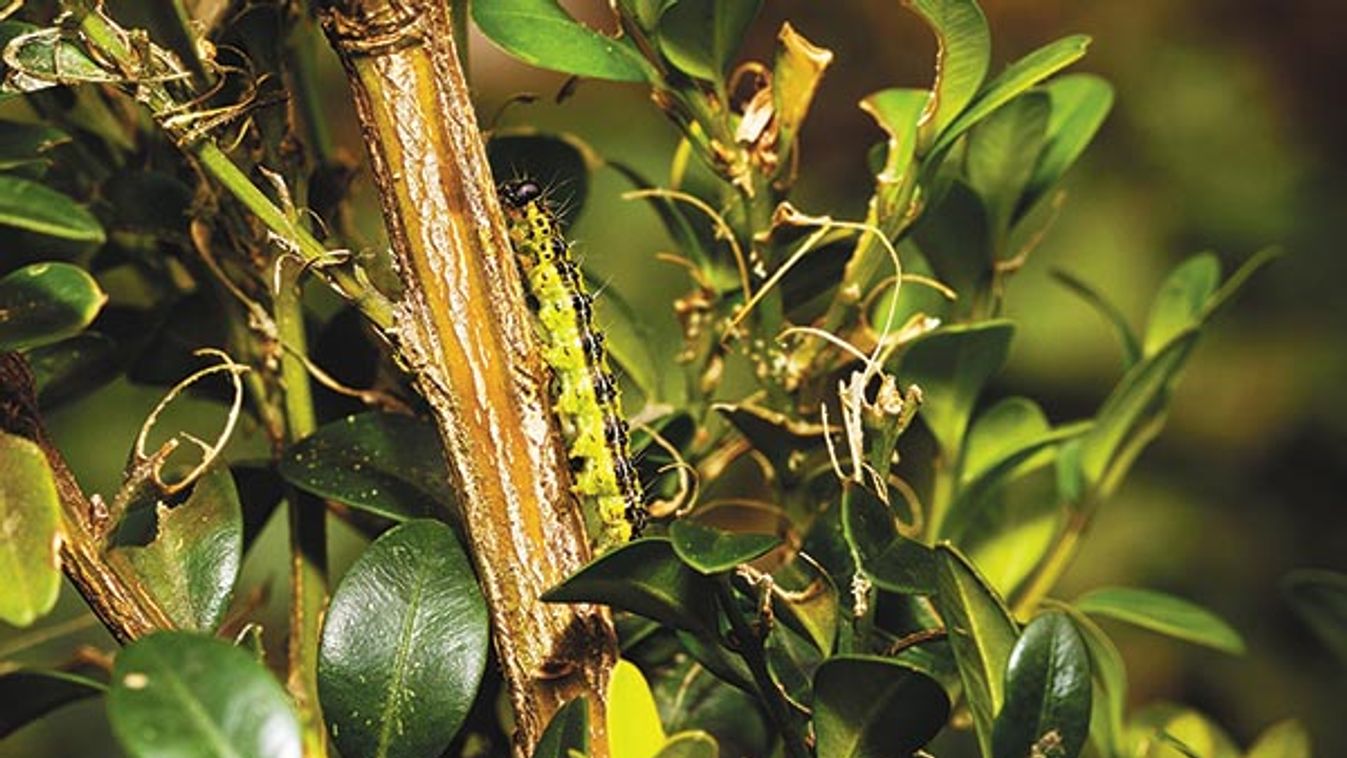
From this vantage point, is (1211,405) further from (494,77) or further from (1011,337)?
(1011,337)

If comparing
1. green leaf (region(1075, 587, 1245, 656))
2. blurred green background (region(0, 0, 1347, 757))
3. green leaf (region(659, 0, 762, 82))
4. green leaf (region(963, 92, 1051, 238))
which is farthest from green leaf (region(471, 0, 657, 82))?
blurred green background (region(0, 0, 1347, 757))

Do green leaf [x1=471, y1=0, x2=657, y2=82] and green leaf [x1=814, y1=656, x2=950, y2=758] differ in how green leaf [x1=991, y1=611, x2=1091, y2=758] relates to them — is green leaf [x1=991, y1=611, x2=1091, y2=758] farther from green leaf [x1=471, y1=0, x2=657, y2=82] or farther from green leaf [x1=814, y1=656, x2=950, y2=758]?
green leaf [x1=471, y1=0, x2=657, y2=82]

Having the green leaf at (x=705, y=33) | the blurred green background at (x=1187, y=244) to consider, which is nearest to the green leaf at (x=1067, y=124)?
the green leaf at (x=705, y=33)

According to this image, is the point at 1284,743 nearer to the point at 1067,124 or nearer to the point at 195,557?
the point at 1067,124

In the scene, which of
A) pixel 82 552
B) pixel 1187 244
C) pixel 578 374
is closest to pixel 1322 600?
pixel 578 374

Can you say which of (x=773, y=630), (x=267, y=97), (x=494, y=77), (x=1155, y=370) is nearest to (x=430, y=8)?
(x=267, y=97)

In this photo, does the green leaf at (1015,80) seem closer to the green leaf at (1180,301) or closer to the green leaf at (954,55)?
the green leaf at (954,55)

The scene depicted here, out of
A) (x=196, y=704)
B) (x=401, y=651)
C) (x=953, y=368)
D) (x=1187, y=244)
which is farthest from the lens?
(x=1187, y=244)
